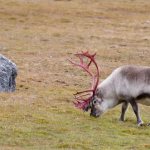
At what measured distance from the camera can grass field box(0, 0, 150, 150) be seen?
1396cm

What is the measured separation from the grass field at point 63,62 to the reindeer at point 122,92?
1.07ft

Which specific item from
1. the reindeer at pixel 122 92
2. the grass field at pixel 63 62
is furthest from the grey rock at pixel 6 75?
the reindeer at pixel 122 92

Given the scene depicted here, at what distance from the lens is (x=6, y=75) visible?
1873 cm

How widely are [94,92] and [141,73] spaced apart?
3.95 ft

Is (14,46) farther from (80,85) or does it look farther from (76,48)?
(80,85)

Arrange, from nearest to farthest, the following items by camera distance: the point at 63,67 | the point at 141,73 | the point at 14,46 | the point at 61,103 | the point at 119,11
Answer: the point at 141,73, the point at 61,103, the point at 63,67, the point at 14,46, the point at 119,11

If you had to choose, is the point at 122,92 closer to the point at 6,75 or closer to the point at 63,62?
the point at 6,75

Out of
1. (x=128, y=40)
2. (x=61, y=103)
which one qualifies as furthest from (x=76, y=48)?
(x=61, y=103)

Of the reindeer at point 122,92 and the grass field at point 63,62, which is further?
the reindeer at point 122,92

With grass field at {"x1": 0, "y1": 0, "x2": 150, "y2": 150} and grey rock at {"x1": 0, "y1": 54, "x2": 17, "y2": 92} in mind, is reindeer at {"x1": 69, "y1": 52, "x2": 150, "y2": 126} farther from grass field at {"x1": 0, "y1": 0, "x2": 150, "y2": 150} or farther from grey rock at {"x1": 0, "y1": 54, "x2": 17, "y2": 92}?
grey rock at {"x1": 0, "y1": 54, "x2": 17, "y2": 92}

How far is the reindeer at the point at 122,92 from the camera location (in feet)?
50.2

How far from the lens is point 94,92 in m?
15.9

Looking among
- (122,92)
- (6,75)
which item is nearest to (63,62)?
(6,75)

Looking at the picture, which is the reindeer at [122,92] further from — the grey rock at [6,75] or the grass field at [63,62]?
the grey rock at [6,75]
